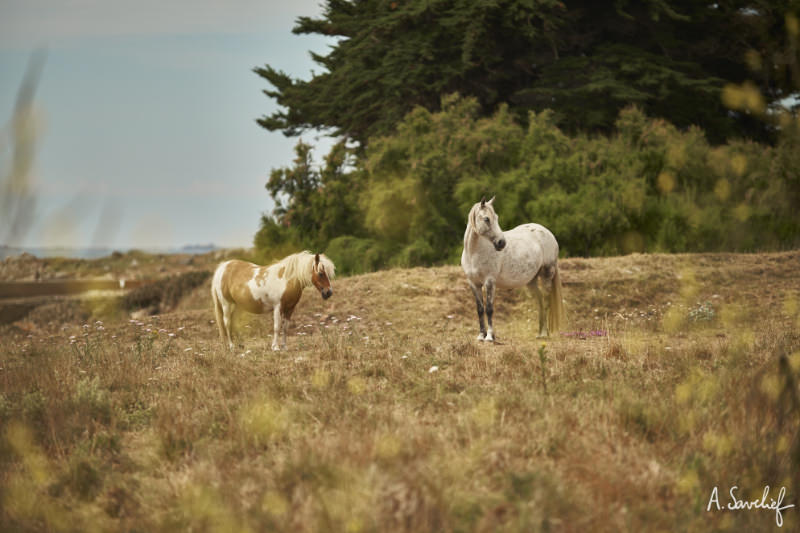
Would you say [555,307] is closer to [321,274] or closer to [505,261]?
[505,261]

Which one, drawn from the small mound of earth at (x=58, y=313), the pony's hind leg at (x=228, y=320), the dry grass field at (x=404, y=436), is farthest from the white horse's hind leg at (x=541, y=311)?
the small mound of earth at (x=58, y=313)

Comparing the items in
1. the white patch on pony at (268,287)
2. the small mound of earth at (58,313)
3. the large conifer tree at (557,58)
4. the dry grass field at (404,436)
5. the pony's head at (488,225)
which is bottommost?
the dry grass field at (404,436)

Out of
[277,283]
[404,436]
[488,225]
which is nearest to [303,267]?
[277,283]

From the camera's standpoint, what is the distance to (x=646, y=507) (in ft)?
13.5

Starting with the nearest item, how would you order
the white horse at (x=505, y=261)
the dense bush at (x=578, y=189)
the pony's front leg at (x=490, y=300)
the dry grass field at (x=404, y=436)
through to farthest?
the dry grass field at (x=404, y=436), the white horse at (x=505, y=261), the pony's front leg at (x=490, y=300), the dense bush at (x=578, y=189)

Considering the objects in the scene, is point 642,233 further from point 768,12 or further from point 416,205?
point 768,12

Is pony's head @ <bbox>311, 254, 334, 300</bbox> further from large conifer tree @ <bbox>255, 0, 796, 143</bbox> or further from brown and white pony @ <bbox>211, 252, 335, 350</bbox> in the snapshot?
large conifer tree @ <bbox>255, 0, 796, 143</bbox>

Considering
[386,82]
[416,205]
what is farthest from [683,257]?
[386,82]

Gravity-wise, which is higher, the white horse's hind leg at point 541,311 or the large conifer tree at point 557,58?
the large conifer tree at point 557,58

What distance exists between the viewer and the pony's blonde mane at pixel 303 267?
27.2ft

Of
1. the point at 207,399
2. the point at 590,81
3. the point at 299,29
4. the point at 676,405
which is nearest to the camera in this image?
the point at 676,405

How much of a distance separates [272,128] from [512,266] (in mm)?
21917

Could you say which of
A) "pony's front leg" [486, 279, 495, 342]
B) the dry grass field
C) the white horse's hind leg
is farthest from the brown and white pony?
the white horse's hind leg

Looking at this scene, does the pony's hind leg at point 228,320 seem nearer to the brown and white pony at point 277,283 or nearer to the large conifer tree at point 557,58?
the brown and white pony at point 277,283
